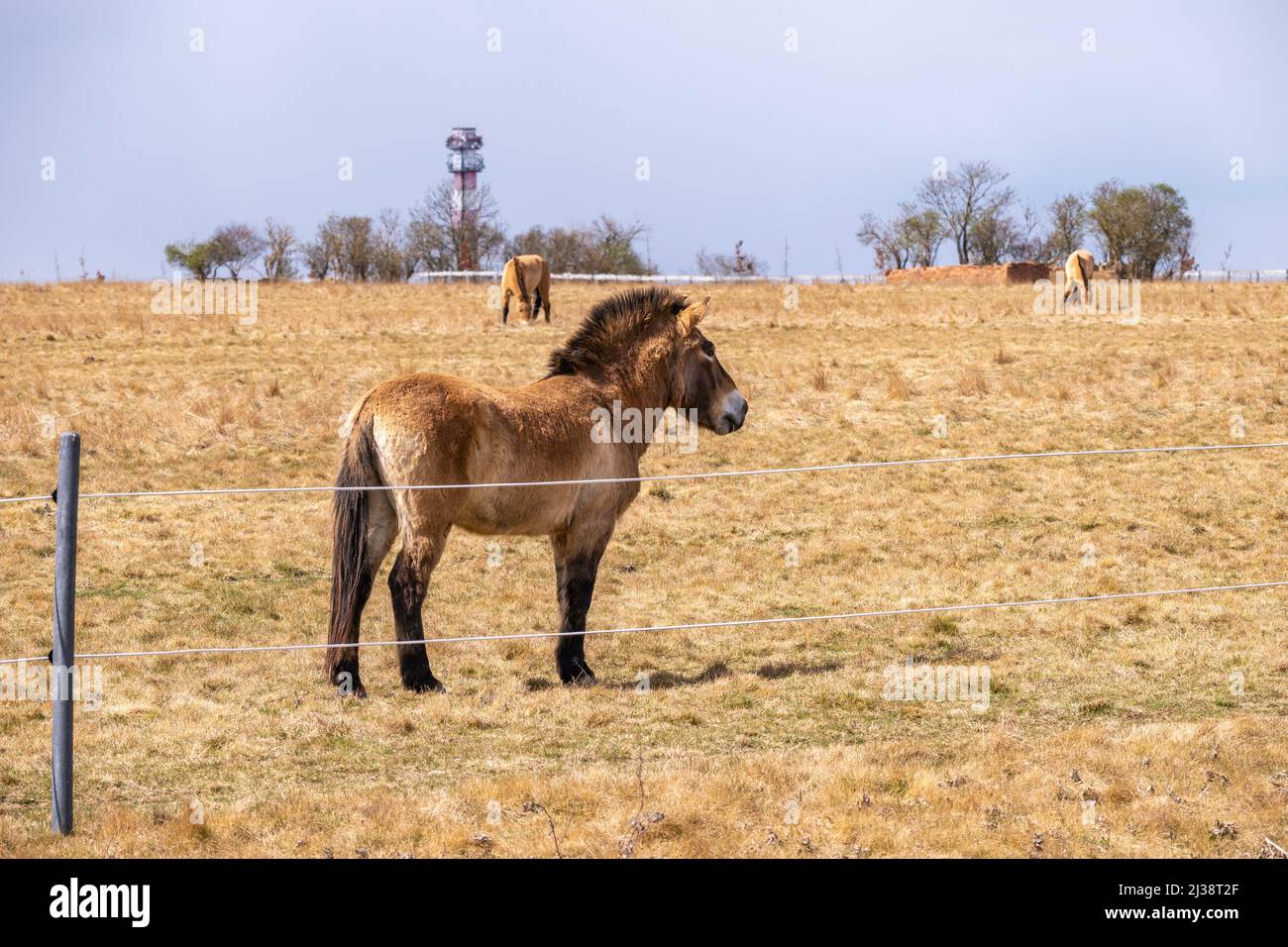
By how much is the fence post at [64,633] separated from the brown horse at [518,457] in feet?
7.96

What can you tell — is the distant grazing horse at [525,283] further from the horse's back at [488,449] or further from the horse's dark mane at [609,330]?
the horse's back at [488,449]

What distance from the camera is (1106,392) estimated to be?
61.6 feet

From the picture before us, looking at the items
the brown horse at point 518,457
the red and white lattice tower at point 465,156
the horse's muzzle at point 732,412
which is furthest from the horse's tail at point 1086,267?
the red and white lattice tower at point 465,156

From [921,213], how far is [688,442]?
56131mm

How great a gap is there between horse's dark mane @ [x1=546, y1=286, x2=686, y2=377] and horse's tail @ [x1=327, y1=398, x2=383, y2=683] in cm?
182

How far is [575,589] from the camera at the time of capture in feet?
30.2

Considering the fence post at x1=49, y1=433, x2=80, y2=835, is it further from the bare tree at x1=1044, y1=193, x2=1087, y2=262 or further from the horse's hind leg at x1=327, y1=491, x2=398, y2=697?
the bare tree at x1=1044, y1=193, x2=1087, y2=262

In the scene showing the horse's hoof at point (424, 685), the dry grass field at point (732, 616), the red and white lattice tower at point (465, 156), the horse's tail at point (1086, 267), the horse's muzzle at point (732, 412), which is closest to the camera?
the dry grass field at point (732, 616)

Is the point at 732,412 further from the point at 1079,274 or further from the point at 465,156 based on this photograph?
the point at 465,156

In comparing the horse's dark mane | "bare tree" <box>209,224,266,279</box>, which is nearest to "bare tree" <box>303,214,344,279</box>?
"bare tree" <box>209,224,266,279</box>

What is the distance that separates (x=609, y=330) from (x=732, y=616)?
8.62ft

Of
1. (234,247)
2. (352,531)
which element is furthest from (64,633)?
(234,247)

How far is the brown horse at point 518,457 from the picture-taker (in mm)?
8406

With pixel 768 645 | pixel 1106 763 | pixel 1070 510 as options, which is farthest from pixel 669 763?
pixel 1070 510
